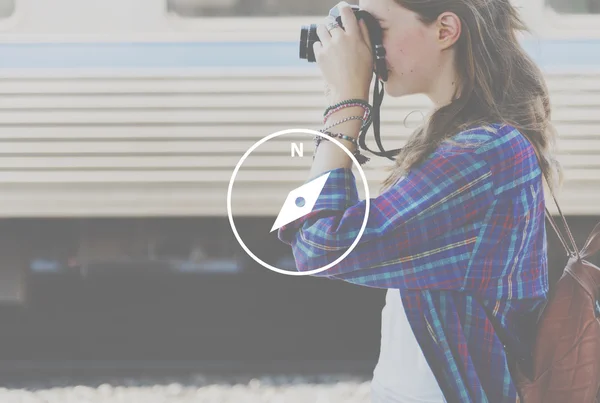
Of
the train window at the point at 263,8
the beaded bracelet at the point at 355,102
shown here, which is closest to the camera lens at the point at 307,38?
the beaded bracelet at the point at 355,102

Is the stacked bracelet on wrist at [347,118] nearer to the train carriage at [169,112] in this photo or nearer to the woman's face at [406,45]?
the woman's face at [406,45]

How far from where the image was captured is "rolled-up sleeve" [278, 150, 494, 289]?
0.73m

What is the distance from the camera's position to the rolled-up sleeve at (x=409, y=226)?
2.41 feet

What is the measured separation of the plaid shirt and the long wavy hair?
44mm

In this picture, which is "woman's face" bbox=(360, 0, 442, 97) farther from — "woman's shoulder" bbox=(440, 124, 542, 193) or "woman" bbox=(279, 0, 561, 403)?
"woman's shoulder" bbox=(440, 124, 542, 193)

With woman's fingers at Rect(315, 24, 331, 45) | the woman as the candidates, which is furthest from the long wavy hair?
woman's fingers at Rect(315, 24, 331, 45)

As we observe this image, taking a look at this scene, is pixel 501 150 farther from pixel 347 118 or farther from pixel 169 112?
pixel 169 112

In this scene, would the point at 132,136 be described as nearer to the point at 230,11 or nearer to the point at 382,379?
the point at 230,11

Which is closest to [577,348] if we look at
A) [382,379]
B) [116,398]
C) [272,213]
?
[382,379]

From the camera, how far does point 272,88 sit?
1.59 meters

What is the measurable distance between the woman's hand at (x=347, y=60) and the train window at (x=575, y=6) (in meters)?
0.97

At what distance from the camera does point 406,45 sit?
827mm

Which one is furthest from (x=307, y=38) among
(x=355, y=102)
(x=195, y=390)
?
(x=195, y=390)

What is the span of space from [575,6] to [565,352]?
1056 mm
